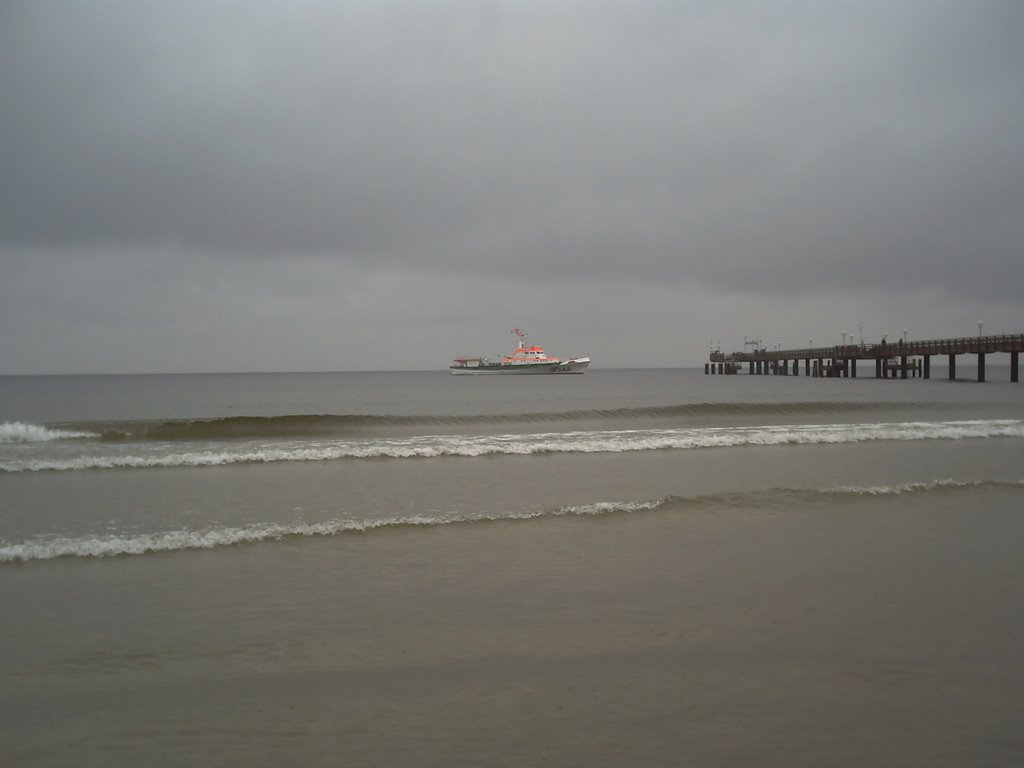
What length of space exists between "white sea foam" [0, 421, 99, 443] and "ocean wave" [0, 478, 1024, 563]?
59.0 feet

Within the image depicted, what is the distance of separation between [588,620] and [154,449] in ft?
58.6

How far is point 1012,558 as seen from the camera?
7707mm

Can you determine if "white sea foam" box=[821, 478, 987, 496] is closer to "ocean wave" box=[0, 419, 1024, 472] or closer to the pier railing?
"ocean wave" box=[0, 419, 1024, 472]

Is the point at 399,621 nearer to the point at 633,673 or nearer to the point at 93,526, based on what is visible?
the point at 633,673

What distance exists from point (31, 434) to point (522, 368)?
334ft

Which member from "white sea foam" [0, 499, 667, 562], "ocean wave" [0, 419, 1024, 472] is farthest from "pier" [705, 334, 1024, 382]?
"white sea foam" [0, 499, 667, 562]

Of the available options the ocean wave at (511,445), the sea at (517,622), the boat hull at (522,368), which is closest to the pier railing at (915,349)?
the boat hull at (522,368)

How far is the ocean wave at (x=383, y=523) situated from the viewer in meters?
8.39

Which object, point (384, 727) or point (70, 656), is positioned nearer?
point (384, 727)

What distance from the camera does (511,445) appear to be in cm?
1941

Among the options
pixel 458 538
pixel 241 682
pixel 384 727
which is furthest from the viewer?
pixel 458 538

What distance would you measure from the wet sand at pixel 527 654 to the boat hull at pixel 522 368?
115m

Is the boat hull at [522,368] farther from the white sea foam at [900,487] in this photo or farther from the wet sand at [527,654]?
the wet sand at [527,654]

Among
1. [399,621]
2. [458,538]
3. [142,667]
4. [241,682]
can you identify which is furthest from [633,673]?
[458,538]
